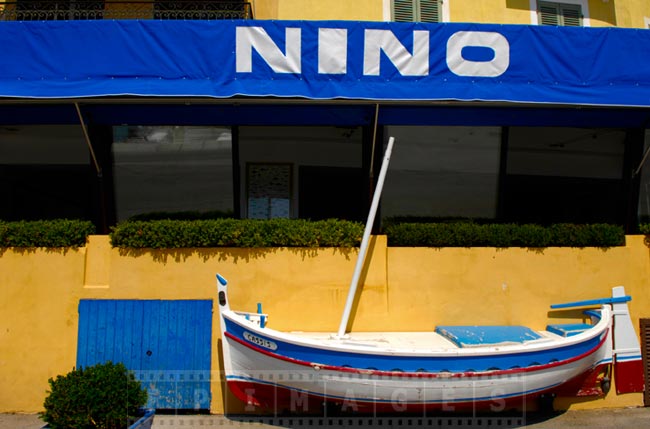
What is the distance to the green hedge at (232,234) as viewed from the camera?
346 inches

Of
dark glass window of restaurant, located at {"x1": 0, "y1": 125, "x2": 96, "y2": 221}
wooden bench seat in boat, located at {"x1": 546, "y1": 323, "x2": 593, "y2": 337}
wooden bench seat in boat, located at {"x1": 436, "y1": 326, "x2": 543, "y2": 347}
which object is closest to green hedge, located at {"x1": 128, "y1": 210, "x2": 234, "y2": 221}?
dark glass window of restaurant, located at {"x1": 0, "y1": 125, "x2": 96, "y2": 221}

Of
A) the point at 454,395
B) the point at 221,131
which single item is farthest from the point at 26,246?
the point at 454,395

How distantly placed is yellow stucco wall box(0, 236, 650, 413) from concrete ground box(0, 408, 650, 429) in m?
0.33

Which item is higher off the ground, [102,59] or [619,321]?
[102,59]

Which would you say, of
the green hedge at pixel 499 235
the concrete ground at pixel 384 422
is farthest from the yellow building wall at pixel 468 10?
the concrete ground at pixel 384 422

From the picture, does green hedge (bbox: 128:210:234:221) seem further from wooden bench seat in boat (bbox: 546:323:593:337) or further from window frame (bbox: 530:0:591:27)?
window frame (bbox: 530:0:591:27)

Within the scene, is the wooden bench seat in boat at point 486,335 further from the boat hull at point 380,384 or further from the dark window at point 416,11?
the dark window at point 416,11

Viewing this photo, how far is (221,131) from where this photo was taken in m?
11.1

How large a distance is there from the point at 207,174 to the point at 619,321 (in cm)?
861

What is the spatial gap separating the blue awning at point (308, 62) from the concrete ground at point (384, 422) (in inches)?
211

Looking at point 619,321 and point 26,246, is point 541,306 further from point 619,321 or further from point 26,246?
Result: point 26,246

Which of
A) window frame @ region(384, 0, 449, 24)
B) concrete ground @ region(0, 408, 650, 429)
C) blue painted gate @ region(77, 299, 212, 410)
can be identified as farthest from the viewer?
window frame @ region(384, 0, 449, 24)

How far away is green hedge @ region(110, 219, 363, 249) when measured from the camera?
8.78 metres

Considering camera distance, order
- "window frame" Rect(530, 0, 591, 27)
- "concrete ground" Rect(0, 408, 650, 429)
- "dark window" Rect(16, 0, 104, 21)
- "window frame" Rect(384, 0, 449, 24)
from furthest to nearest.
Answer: "window frame" Rect(530, 0, 591, 27), "window frame" Rect(384, 0, 449, 24), "dark window" Rect(16, 0, 104, 21), "concrete ground" Rect(0, 408, 650, 429)
